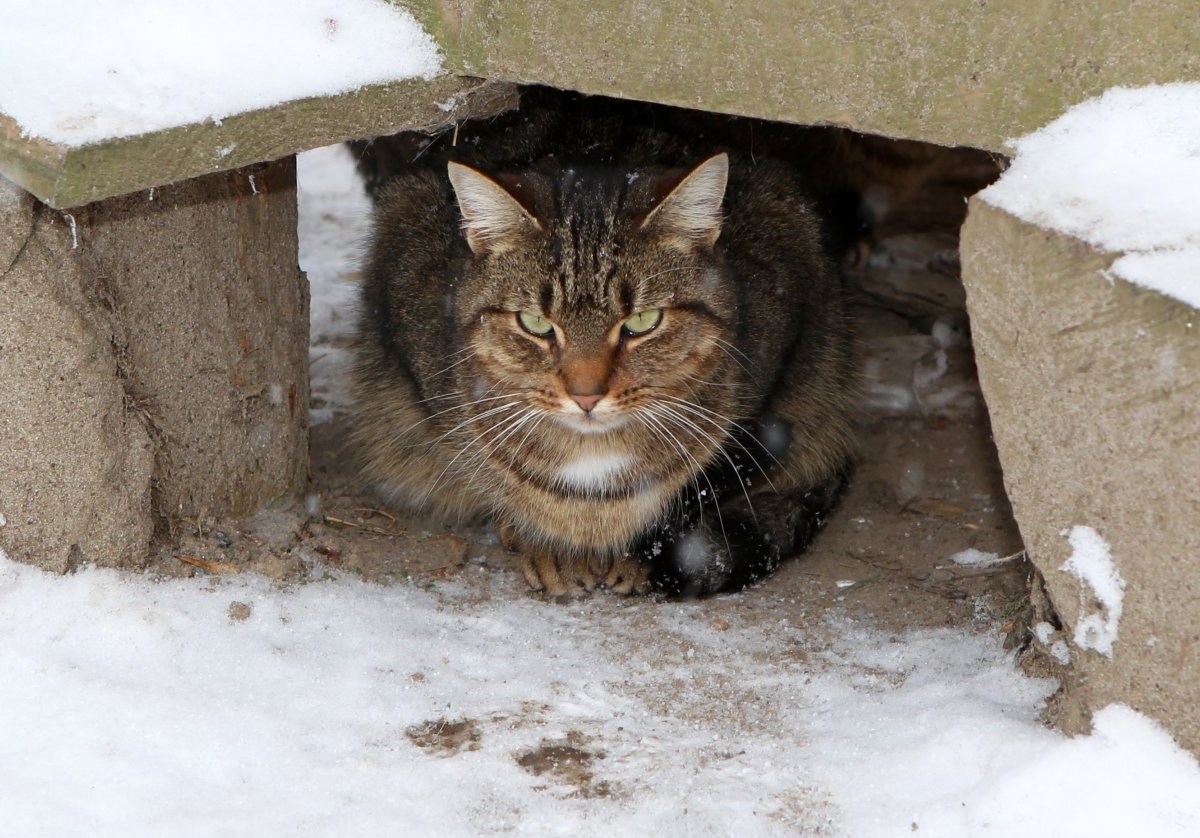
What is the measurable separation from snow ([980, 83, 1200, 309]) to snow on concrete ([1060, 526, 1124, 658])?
46 cm

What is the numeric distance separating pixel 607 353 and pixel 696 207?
0.40 m

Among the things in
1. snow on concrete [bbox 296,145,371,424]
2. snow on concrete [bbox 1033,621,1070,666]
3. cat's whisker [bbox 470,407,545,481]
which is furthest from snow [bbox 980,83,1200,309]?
snow on concrete [bbox 296,145,371,424]

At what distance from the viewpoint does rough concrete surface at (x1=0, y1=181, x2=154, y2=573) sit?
266cm

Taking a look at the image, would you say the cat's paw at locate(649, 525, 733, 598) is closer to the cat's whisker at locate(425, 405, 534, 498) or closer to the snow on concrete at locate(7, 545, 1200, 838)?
the snow on concrete at locate(7, 545, 1200, 838)

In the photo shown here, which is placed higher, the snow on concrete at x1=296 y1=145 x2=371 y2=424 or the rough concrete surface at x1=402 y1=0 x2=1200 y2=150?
the rough concrete surface at x1=402 y1=0 x2=1200 y2=150

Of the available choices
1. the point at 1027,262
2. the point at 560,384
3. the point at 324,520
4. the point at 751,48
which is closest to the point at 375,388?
the point at 324,520

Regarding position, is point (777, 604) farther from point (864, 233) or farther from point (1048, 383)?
point (864, 233)

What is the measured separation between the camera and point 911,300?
488cm

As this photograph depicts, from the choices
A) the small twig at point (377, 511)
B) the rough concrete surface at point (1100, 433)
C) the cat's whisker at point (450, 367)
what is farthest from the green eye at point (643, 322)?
the small twig at point (377, 511)

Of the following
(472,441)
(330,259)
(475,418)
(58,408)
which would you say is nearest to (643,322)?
(475,418)

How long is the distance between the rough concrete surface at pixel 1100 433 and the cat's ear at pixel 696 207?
2.64 feet

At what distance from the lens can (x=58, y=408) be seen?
9.05 ft

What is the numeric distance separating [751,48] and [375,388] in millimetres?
1747

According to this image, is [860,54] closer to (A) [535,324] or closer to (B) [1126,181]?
(B) [1126,181]
